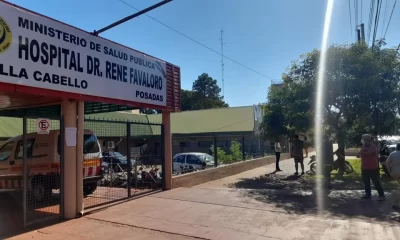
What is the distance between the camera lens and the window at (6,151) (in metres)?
10.6

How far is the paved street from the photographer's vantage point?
652cm

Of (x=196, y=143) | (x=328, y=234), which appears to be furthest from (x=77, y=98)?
(x=196, y=143)

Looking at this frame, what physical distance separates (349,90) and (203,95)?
73975mm

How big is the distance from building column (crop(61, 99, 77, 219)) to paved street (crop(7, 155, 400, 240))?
0.41 metres

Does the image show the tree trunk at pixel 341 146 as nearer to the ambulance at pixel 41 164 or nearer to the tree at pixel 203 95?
the ambulance at pixel 41 164

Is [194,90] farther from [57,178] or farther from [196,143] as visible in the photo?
[57,178]

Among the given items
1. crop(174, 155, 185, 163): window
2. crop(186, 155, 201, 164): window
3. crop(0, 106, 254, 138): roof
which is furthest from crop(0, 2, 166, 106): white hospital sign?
crop(0, 106, 254, 138): roof

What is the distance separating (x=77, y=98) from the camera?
7.95 m

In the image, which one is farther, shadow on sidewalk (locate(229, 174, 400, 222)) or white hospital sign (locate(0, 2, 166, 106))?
shadow on sidewalk (locate(229, 174, 400, 222))

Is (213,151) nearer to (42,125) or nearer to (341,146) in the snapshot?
(341,146)

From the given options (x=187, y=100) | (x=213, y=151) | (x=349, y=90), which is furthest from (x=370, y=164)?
(x=187, y=100)

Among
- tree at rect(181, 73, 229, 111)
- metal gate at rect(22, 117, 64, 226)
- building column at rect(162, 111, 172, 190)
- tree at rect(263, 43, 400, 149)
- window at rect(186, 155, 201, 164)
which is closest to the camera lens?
metal gate at rect(22, 117, 64, 226)


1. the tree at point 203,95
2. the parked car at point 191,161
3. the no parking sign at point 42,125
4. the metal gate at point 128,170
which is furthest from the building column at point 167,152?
the tree at point 203,95

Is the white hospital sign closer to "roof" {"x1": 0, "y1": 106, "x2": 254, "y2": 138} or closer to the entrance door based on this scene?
the entrance door
